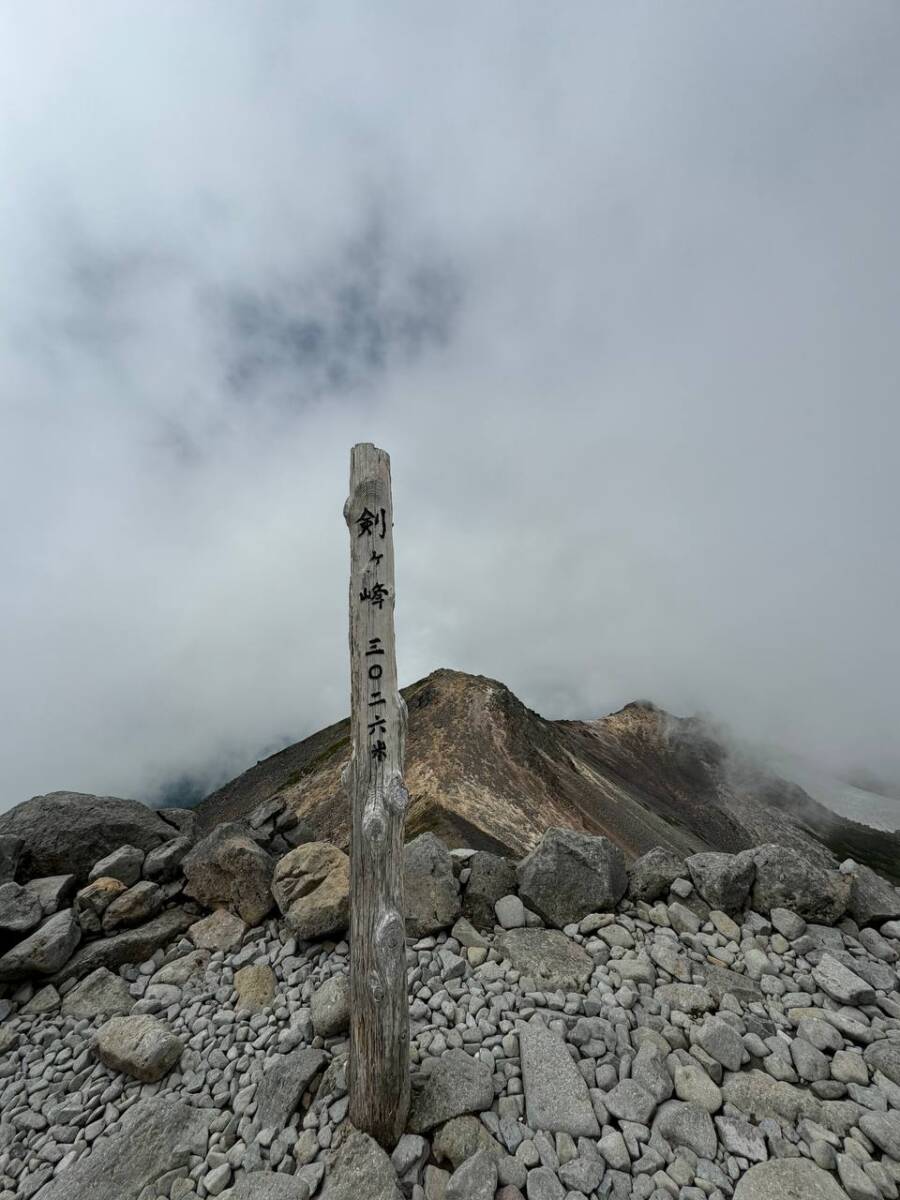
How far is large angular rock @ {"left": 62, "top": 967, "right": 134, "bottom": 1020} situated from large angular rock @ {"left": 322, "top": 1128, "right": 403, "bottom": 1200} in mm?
4408

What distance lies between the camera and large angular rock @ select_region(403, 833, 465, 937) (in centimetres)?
A: 845

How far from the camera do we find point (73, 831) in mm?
10656

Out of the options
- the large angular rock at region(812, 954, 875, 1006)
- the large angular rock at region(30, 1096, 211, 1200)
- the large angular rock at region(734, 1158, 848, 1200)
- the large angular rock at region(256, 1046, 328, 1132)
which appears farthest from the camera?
the large angular rock at region(812, 954, 875, 1006)

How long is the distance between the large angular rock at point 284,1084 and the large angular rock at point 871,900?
804 centimetres

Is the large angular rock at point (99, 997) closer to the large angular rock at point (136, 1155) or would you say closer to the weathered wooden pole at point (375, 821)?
the large angular rock at point (136, 1155)

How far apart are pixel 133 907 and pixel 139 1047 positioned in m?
2.86

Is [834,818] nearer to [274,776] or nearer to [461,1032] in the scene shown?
[274,776]

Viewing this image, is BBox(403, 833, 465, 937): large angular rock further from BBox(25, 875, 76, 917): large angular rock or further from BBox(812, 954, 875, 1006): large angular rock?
BBox(25, 875, 76, 917): large angular rock

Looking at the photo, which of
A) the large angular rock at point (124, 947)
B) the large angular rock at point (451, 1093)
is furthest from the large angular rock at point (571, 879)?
the large angular rock at point (124, 947)

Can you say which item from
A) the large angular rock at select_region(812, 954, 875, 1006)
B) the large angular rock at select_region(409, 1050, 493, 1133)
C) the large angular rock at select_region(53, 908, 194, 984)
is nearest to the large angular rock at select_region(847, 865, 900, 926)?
the large angular rock at select_region(812, 954, 875, 1006)

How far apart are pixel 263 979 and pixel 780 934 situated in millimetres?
7734

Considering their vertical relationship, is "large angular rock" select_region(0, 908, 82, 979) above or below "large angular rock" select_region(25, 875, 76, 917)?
below

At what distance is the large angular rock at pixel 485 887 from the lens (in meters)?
8.74

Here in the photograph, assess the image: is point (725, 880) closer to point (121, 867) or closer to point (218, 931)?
point (218, 931)
